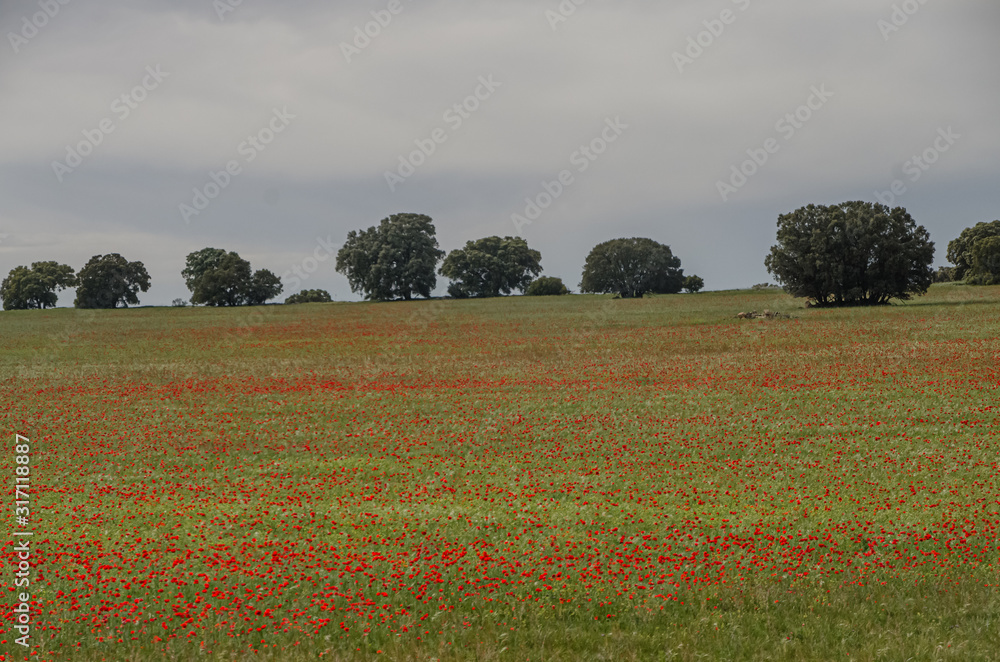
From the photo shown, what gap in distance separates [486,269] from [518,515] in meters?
134

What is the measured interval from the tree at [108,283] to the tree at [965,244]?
460 feet

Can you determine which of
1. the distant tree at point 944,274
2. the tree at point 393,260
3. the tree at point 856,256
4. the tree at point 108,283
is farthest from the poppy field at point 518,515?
the distant tree at point 944,274

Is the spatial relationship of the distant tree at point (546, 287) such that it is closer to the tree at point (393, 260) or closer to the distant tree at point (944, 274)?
the tree at point (393, 260)

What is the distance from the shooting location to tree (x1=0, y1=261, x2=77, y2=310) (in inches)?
5487

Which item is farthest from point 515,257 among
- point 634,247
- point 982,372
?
point 982,372

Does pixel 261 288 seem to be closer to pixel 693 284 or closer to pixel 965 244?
pixel 693 284

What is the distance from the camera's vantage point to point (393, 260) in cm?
13600

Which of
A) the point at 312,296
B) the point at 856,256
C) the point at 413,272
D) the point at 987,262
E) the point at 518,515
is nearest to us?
the point at 518,515

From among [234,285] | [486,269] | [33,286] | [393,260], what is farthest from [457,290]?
[33,286]

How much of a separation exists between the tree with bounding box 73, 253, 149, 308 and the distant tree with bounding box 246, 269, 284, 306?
19.9m

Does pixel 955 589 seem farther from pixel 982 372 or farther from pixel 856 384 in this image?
pixel 982 372

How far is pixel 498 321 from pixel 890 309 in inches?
1392

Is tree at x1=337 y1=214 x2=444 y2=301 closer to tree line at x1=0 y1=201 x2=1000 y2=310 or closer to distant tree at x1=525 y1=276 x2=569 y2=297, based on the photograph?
tree line at x1=0 y1=201 x2=1000 y2=310

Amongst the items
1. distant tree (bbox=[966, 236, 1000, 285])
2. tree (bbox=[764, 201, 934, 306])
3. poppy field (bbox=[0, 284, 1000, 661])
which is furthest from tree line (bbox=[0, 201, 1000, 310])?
poppy field (bbox=[0, 284, 1000, 661])
